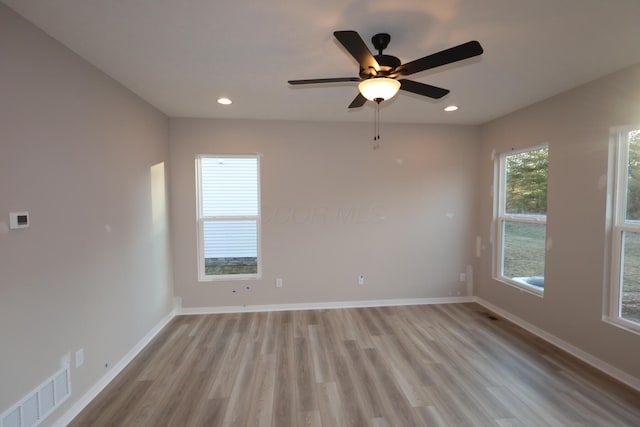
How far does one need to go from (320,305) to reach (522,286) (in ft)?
8.21

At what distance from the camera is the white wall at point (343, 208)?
3514mm

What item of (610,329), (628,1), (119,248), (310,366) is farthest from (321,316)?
(628,1)

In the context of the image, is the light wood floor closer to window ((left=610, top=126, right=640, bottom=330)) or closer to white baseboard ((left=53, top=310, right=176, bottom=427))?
white baseboard ((left=53, top=310, right=176, bottom=427))

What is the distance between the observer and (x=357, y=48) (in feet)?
4.46

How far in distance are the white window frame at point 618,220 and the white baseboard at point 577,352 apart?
38 cm

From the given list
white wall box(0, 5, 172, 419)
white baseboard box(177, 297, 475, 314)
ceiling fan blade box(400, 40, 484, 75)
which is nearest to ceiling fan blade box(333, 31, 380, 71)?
ceiling fan blade box(400, 40, 484, 75)

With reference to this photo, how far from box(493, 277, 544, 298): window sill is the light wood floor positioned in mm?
456

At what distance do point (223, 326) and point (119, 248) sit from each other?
1.45 meters

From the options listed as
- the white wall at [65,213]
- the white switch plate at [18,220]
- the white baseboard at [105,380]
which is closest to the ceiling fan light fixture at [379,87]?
the white wall at [65,213]

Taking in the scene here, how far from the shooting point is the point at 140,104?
2754mm

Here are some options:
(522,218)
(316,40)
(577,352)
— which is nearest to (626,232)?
(522,218)

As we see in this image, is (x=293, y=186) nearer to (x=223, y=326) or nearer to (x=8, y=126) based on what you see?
(x=223, y=326)

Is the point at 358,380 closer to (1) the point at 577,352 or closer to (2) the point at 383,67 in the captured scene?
(1) the point at 577,352

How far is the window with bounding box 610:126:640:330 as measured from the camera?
7.21 feet
